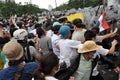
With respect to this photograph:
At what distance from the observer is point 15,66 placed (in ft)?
14.4

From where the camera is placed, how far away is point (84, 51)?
5695mm

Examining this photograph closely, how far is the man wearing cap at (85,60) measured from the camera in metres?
5.68

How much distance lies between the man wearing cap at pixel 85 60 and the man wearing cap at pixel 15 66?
1.43 meters

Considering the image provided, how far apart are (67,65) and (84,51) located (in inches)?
24.6

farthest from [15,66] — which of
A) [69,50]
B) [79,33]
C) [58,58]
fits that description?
[79,33]

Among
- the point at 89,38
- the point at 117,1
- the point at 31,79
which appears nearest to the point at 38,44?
the point at 89,38

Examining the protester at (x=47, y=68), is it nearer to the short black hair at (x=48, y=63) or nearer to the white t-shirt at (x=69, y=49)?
the short black hair at (x=48, y=63)

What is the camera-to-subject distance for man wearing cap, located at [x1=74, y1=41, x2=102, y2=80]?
18.6 ft

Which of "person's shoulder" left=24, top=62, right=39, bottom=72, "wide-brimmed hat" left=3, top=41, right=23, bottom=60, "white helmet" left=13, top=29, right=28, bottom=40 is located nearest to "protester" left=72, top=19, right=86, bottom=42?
"white helmet" left=13, top=29, right=28, bottom=40

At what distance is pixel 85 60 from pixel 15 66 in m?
1.74

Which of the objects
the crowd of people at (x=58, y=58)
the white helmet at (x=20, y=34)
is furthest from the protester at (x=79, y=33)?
the white helmet at (x=20, y=34)

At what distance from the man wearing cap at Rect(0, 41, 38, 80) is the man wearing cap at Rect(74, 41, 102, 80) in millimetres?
1431

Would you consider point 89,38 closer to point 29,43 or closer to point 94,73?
point 94,73

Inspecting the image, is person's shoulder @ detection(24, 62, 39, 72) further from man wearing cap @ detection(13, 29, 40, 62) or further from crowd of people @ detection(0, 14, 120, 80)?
man wearing cap @ detection(13, 29, 40, 62)
